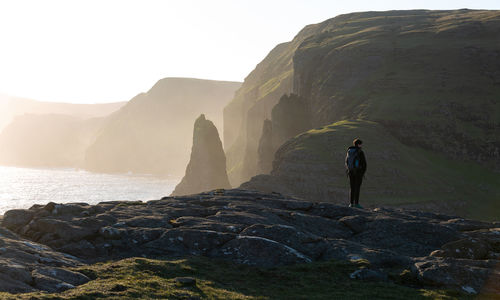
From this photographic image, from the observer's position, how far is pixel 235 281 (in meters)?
17.0

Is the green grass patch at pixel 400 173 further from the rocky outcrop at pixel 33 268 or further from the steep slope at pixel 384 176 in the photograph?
the rocky outcrop at pixel 33 268

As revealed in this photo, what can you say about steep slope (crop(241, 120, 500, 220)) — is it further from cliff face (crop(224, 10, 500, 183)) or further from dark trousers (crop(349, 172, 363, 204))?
dark trousers (crop(349, 172, 363, 204))

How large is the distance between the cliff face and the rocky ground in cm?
11358

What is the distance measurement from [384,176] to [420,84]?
59.0 metres

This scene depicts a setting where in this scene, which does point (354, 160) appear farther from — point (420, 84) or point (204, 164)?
point (204, 164)

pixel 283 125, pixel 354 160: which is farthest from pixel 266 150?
pixel 354 160

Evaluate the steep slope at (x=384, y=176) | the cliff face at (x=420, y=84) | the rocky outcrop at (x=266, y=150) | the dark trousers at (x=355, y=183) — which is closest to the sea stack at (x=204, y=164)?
the rocky outcrop at (x=266, y=150)

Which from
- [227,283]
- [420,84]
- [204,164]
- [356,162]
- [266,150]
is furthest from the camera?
[204,164]

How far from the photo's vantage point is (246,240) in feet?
68.0

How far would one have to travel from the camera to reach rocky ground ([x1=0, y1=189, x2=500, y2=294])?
17.0 metres

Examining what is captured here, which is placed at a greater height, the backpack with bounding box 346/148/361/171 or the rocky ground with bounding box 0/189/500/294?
the backpack with bounding box 346/148/361/171

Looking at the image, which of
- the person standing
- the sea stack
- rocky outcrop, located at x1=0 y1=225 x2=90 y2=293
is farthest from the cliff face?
rocky outcrop, located at x1=0 y1=225 x2=90 y2=293

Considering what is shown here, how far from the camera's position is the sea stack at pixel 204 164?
184 m

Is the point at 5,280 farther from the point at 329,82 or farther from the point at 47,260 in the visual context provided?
the point at 329,82
